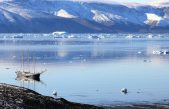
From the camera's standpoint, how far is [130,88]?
29.8 meters

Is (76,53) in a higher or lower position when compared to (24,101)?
lower

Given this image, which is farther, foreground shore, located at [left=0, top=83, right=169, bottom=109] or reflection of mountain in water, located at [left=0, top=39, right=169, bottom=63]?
reflection of mountain in water, located at [left=0, top=39, right=169, bottom=63]

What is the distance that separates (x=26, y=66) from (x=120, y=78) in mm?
14788

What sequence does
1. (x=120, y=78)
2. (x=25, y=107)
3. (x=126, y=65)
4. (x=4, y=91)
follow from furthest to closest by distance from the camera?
(x=126, y=65)
(x=120, y=78)
(x=4, y=91)
(x=25, y=107)

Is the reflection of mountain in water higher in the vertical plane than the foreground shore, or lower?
lower

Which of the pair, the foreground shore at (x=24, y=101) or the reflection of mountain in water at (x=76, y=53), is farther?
the reflection of mountain in water at (x=76, y=53)

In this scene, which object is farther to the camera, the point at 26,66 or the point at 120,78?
the point at 26,66

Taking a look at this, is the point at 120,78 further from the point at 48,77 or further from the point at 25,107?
the point at 25,107

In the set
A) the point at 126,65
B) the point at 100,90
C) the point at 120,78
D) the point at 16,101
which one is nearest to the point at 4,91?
the point at 16,101

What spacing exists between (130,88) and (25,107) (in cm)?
1902

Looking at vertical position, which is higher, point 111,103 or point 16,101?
point 16,101

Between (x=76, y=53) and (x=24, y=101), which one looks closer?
(x=24, y=101)

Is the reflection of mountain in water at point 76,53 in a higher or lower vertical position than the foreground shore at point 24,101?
Answer: lower

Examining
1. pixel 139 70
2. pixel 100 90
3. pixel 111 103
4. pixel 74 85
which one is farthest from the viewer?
pixel 139 70
